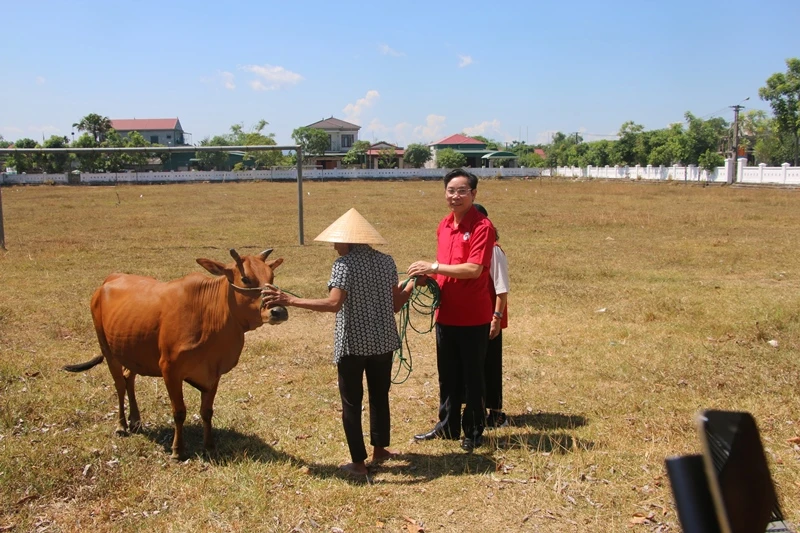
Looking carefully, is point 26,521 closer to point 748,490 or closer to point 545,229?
point 748,490

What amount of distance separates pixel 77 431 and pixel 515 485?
339 centimetres

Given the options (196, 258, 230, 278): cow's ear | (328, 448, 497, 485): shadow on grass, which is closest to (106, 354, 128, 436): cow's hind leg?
(196, 258, 230, 278): cow's ear

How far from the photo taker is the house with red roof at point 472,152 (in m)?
88.2


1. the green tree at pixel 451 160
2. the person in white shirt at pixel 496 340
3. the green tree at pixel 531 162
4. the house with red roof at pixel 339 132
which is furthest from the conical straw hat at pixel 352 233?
the house with red roof at pixel 339 132

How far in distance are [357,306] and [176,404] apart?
1564 mm

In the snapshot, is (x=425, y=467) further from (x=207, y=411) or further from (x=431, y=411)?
(x=207, y=411)

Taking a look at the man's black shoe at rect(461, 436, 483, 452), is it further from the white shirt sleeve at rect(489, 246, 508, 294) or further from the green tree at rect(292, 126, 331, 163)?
the green tree at rect(292, 126, 331, 163)

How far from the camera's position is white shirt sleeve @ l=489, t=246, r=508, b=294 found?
5227 millimetres

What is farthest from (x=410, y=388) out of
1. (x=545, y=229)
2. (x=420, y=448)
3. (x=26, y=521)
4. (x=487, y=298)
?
(x=545, y=229)

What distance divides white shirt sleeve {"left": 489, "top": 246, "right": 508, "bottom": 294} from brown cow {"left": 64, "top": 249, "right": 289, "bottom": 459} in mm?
1678

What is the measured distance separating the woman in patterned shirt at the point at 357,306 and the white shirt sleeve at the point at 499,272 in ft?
3.37

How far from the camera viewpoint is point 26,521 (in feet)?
12.9

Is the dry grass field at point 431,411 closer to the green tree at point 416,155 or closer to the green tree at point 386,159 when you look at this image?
the green tree at point 386,159

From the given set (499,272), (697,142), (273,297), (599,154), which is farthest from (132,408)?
(599,154)
